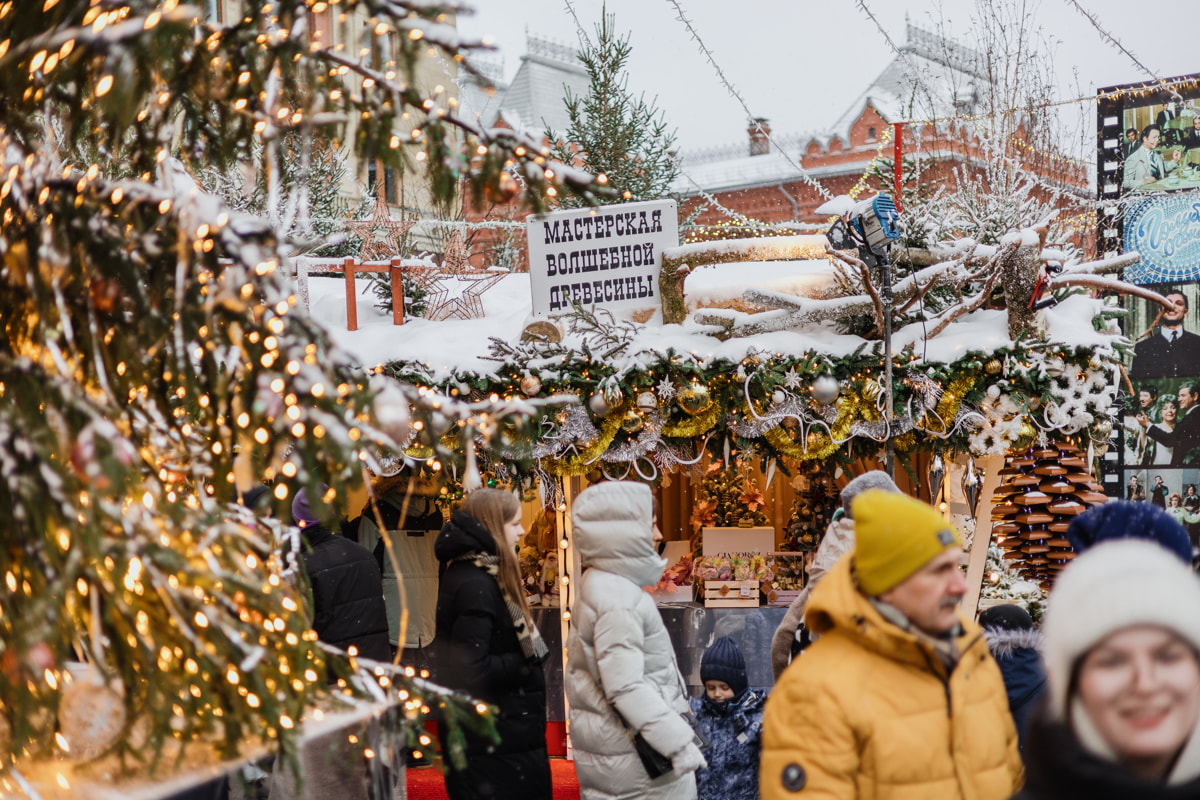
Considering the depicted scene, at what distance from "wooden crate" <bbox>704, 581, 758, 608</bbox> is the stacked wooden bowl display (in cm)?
181

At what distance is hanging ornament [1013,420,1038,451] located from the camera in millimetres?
5801

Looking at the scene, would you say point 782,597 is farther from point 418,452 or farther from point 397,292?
point 397,292

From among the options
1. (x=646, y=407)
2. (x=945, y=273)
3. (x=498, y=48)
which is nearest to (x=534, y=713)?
(x=646, y=407)

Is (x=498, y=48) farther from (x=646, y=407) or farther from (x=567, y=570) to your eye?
(x=567, y=570)

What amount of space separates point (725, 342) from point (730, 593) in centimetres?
199

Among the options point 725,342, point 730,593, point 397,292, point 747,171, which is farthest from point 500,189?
point 747,171

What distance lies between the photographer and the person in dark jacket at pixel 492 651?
13.5 feet

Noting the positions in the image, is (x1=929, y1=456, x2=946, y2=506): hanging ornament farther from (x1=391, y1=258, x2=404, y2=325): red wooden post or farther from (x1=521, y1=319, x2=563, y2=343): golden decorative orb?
(x1=391, y1=258, x2=404, y2=325): red wooden post

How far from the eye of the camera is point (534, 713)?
4250 millimetres

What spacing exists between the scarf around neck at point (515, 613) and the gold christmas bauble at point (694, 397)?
180 cm

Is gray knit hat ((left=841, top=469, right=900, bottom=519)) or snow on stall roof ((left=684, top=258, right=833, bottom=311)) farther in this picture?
snow on stall roof ((left=684, top=258, right=833, bottom=311))

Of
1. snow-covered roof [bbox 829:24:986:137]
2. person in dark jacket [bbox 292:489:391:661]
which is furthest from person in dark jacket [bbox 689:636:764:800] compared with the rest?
snow-covered roof [bbox 829:24:986:137]

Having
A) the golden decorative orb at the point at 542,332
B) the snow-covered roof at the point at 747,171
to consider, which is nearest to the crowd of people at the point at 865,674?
the golden decorative orb at the point at 542,332

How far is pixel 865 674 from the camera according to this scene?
2406mm
